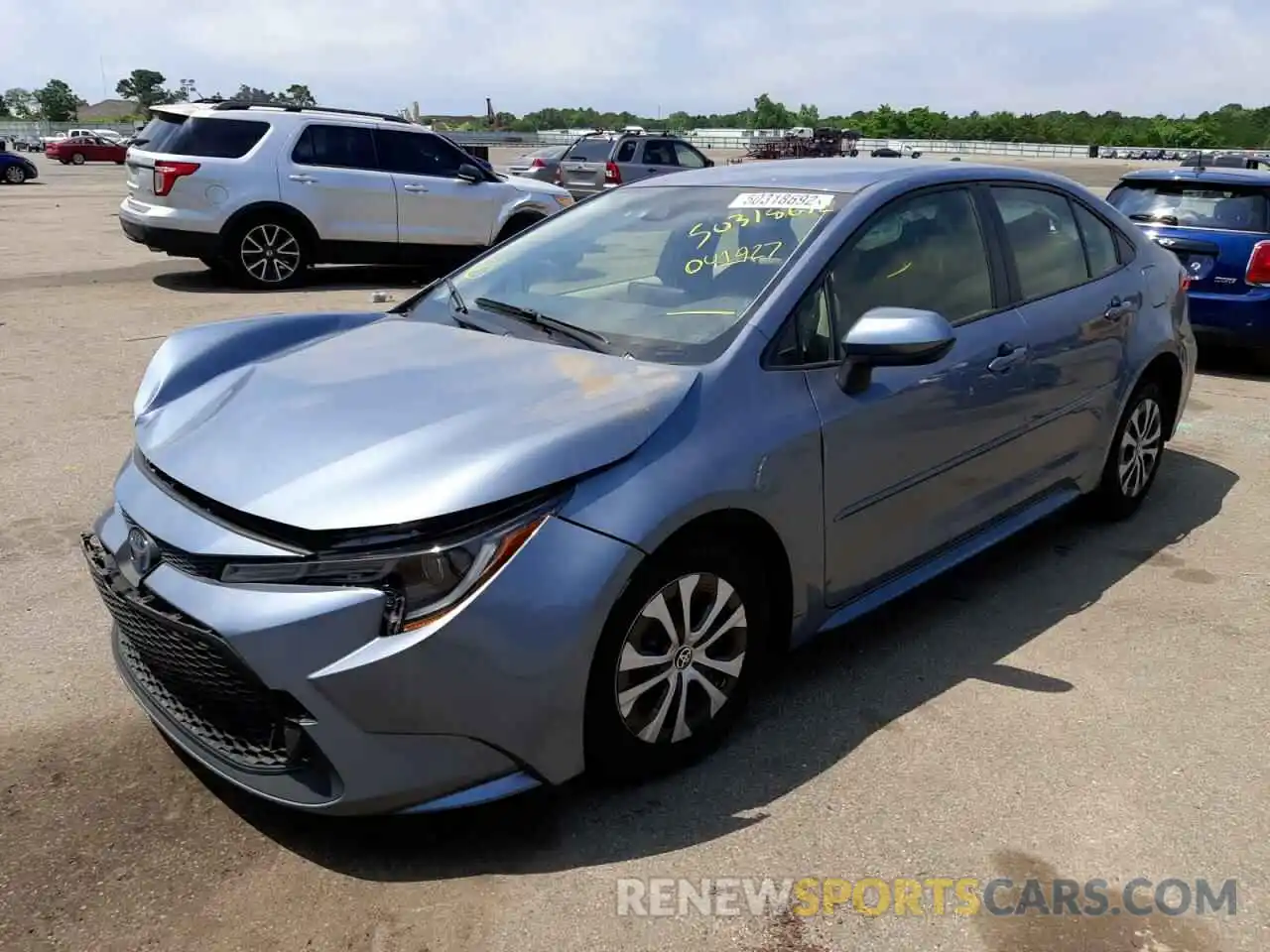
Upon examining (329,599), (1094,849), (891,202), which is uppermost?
(891,202)

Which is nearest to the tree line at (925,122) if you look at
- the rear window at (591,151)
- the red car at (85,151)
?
the red car at (85,151)

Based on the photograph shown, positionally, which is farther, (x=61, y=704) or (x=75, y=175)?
(x=75, y=175)

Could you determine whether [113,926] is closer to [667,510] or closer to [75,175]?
[667,510]

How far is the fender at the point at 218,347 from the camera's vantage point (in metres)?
3.33

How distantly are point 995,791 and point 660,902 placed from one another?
3.39ft

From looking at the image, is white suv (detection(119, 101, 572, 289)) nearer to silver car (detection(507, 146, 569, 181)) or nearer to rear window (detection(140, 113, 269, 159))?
rear window (detection(140, 113, 269, 159))

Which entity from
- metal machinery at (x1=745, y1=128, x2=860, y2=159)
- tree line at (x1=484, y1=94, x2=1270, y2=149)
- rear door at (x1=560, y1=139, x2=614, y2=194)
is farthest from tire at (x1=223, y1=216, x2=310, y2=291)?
tree line at (x1=484, y1=94, x2=1270, y2=149)

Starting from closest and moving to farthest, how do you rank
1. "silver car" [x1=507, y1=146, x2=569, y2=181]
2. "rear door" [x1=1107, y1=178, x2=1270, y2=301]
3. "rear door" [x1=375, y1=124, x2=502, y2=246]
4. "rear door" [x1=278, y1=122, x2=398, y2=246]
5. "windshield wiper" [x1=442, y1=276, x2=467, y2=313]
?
"windshield wiper" [x1=442, y1=276, x2=467, y2=313]
"rear door" [x1=1107, y1=178, x2=1270, y2=301]
"rear door" [x1=278, y1=122, x2=398, y2=246]
"rear door" [x1=375, y1=124, x2=502, y2=246]
"silver car" [x1=507, y1=146, x2=569, y2=181]

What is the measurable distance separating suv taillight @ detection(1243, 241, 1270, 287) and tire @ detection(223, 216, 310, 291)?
8.46 meters

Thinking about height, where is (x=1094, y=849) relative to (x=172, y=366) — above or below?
below

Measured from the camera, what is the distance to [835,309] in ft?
11.0

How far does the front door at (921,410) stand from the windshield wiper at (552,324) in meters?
0.64

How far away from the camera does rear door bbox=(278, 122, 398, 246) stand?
10.8 metres

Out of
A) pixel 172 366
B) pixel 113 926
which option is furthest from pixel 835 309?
pixel 113 926
